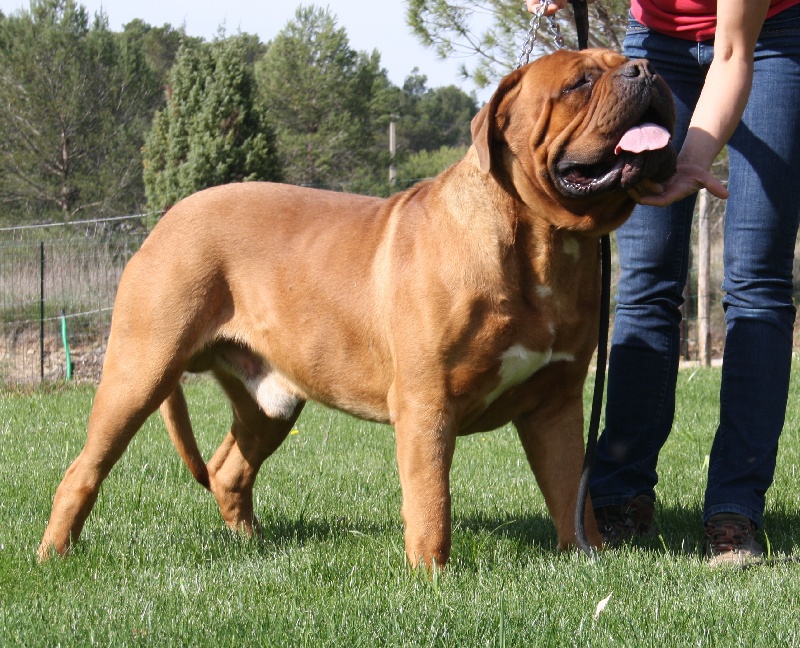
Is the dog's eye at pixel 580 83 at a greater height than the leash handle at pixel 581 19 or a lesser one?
lesser

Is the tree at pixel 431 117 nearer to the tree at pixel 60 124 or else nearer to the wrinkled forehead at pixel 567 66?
the tree at pixel 60 124

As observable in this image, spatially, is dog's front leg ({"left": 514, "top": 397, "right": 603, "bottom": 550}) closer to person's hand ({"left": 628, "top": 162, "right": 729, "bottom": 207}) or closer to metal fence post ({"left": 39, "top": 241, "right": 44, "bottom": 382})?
person's hand ({"left": 628, "top": 162, "right": 729, "bottom": 207})

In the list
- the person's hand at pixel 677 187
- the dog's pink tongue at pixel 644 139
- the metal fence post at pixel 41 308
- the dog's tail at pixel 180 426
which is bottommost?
the metal fence post at pixel 41 308

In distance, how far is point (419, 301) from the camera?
3059 mm

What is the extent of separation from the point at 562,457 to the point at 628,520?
559mm

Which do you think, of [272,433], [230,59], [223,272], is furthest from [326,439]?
[230,59]

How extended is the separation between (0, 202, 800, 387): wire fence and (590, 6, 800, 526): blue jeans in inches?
290

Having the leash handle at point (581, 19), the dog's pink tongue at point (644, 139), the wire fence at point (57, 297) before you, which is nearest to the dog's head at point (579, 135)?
the dog's pink tongue at point (644, 139)

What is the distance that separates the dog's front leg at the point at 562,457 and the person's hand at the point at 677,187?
76 cm

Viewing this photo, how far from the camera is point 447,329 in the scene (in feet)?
9.78

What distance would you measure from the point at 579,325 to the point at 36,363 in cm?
853

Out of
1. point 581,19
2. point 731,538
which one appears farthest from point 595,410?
point 581,19

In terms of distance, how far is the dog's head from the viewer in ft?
9.29

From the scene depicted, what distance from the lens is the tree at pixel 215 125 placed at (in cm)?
1623
